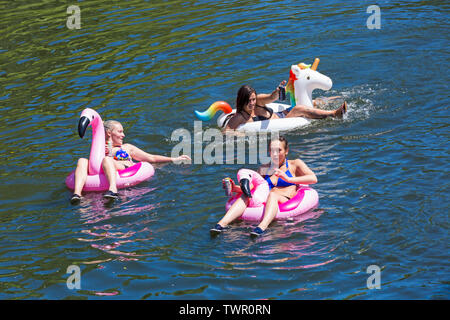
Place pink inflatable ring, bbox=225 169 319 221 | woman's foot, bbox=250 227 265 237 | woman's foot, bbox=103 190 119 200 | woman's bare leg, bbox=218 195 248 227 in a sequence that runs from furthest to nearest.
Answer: woman's foot, bbox=103 190 119 200
pink inflatable ring, bbox=225 169 319 221
woman's bare leg, bbox=218 195 248 227
woman's foot, bbox=250 227 265 237

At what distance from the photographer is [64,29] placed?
60.4 ft

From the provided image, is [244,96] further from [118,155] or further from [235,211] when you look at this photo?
[235,211]

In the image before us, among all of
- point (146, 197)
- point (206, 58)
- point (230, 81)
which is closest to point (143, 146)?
point (146, 197)

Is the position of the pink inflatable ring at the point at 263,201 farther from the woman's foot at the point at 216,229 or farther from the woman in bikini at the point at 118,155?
the woman in bikini at the point at 118,155

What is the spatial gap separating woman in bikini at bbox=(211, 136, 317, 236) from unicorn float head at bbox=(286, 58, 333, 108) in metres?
3.22

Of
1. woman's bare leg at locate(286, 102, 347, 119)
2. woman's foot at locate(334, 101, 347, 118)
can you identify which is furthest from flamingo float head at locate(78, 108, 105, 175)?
woman's foot at locate(334, 101, 347, 118)

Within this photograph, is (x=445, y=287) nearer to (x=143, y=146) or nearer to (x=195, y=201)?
(x=195, y=201)

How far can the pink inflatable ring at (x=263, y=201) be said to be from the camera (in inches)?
346

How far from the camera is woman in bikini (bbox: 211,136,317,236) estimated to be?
8.64 m

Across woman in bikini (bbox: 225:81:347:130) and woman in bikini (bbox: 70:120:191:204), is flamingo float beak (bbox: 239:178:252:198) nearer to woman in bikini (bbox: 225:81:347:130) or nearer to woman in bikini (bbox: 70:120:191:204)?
woman in bikini (bbox: 70:120:191:204)

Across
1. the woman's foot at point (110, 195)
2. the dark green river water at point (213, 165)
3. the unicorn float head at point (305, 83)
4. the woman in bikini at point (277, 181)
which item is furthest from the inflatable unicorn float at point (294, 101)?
the woman's foot at point (110, 195)

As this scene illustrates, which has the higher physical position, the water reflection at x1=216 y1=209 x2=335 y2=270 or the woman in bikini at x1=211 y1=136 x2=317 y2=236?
the woman in bikini at x1=211 y1=136 x2=317 y2=236
